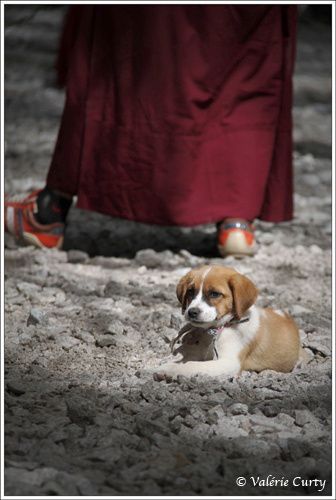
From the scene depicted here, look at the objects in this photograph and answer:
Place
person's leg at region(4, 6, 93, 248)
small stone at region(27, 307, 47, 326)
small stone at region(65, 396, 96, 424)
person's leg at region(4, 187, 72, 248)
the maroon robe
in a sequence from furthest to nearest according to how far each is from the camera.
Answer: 1. person's leg at region(4, 187, 72, 248)
2. person's leg at region(4, 6, 93, 248)
3. the maroon robe
4. small stone at region(27, 307, 47, 326)
5. small stone at region(65, 396, 96, 424)

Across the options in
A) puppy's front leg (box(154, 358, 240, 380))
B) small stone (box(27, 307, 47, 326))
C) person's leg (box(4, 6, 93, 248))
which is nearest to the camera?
puppy's front leg (box(154, 358, 240, 380))

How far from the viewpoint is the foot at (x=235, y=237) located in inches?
126

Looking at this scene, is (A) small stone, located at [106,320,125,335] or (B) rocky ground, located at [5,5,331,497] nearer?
(B) rocky ground, located at [5,5,331,497]

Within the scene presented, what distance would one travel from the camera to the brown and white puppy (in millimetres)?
2088

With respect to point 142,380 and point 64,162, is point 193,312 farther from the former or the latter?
point 64,162

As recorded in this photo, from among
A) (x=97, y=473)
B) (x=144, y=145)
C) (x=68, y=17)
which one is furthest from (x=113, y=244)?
(x=97, y=473)

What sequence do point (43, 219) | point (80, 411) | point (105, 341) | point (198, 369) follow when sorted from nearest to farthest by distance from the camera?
point (80, 411)
point (198, 369)
point (105, 341)
point (43, 219)

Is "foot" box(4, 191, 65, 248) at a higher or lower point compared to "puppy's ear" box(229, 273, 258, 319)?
lower

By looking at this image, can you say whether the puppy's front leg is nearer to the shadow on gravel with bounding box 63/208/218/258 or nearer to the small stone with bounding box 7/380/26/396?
the small stone with bounding box 7/380/26/396

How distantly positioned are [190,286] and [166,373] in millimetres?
228

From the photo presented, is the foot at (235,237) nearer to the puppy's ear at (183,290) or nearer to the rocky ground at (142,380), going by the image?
the rocky ground at (142,380)

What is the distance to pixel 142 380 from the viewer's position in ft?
7.01

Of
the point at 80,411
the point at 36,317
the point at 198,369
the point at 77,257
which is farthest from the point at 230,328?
the point at 77,257

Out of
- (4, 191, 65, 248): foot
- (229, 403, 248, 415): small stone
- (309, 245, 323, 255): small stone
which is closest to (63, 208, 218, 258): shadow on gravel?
(4, 191, 65, 248): foot
